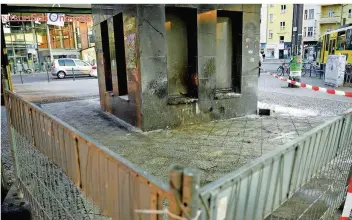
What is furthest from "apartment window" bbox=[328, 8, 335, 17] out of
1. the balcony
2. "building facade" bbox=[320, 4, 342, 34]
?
the balcony

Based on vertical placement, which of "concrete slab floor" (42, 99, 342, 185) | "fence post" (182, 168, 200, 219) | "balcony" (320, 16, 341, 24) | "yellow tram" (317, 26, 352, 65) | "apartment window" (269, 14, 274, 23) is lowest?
"concrete slab floor" (42, 99, 342, 185)

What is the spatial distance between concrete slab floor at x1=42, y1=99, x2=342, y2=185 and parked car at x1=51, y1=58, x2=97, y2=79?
15.4 m

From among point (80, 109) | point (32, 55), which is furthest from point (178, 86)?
point (32, 55)

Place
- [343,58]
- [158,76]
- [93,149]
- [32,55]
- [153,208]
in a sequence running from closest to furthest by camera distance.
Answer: [153,208]
[93,149]
[158,76]
[343,58]
[32,55]

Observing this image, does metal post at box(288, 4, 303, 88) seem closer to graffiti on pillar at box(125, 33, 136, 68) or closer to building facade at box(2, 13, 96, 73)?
graffiti on pillar at box(125, 33, 136, 68)

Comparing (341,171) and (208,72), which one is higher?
(208,72)

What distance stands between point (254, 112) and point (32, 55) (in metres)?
34.3

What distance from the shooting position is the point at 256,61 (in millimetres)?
7867

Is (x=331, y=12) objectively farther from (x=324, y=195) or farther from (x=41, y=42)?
(x=324, y=195)

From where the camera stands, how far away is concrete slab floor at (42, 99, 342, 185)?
462 centimetres

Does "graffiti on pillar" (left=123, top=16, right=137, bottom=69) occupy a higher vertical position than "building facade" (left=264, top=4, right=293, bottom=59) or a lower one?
lower

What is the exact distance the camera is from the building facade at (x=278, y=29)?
2252 inches

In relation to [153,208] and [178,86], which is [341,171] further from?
[178,86]

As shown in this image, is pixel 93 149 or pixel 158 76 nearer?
pixel 93 149
